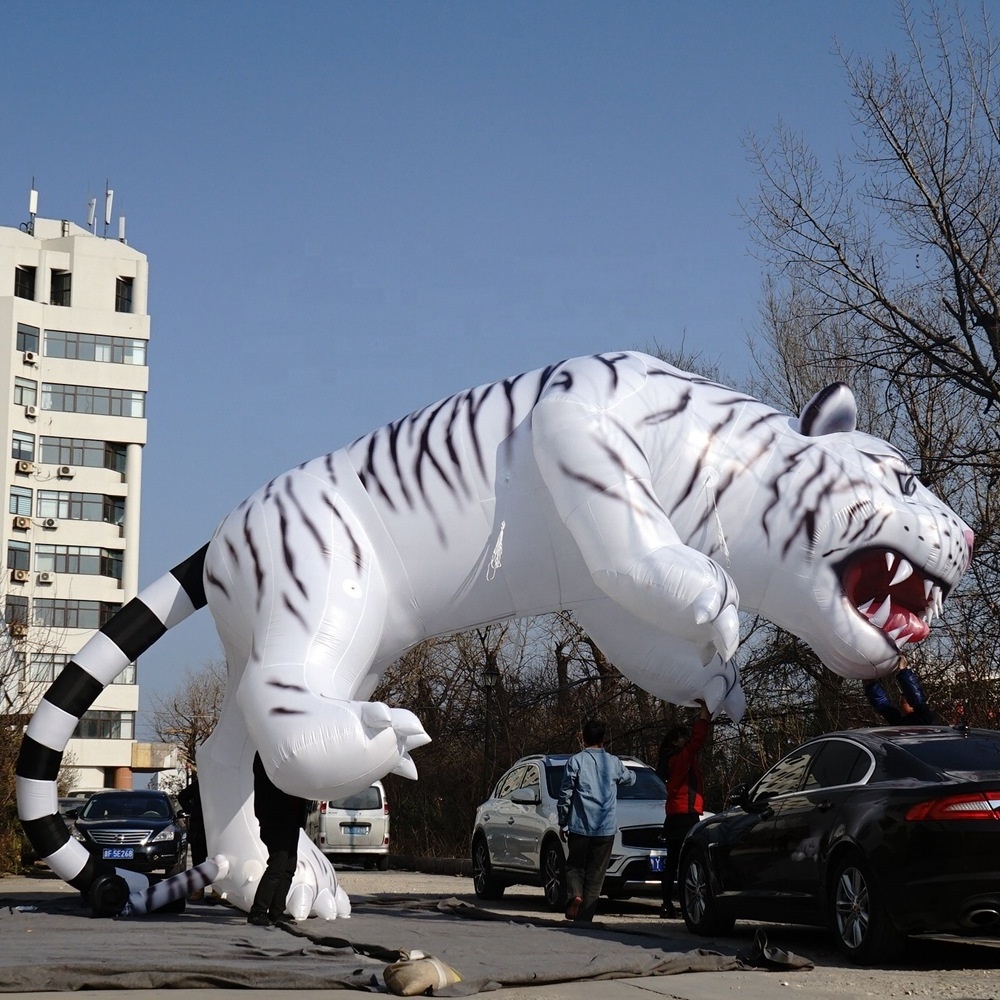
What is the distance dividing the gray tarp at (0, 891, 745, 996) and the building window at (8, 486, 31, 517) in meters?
50.8

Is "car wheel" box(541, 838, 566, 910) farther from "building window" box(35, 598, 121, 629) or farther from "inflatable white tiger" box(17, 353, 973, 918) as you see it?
"building window" box(35, 598, 121, 629)

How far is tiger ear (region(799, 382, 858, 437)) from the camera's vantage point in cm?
935

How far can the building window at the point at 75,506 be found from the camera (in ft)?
197

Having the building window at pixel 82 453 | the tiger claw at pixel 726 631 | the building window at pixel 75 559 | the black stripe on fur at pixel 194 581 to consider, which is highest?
the building window at pixel 82 453

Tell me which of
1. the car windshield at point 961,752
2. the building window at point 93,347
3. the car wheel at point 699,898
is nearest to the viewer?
the car windshield at point 961,752

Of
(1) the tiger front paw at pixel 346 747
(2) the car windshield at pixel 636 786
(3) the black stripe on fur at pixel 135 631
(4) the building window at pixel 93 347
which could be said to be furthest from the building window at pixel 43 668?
(1) the tiger front paw at pixel 346 747

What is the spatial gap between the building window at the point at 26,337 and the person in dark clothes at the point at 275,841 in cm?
5368

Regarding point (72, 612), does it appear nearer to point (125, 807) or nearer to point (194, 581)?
point (125, 807)

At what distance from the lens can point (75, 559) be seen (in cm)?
6003

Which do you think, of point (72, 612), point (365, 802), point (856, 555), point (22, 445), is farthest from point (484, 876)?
point (22, 445)

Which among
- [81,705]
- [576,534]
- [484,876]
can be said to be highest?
[576,534]

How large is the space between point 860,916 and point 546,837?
250 inches

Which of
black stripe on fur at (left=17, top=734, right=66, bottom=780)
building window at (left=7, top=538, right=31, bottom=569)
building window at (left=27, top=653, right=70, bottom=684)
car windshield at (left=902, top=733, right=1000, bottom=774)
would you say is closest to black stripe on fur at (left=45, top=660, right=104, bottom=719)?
black stripe on fur at (left=17, top=734, right=66, bottom=780)

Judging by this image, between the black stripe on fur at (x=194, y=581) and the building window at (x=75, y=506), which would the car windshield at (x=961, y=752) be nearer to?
the black stripe on fur at (x=194, y=581)
